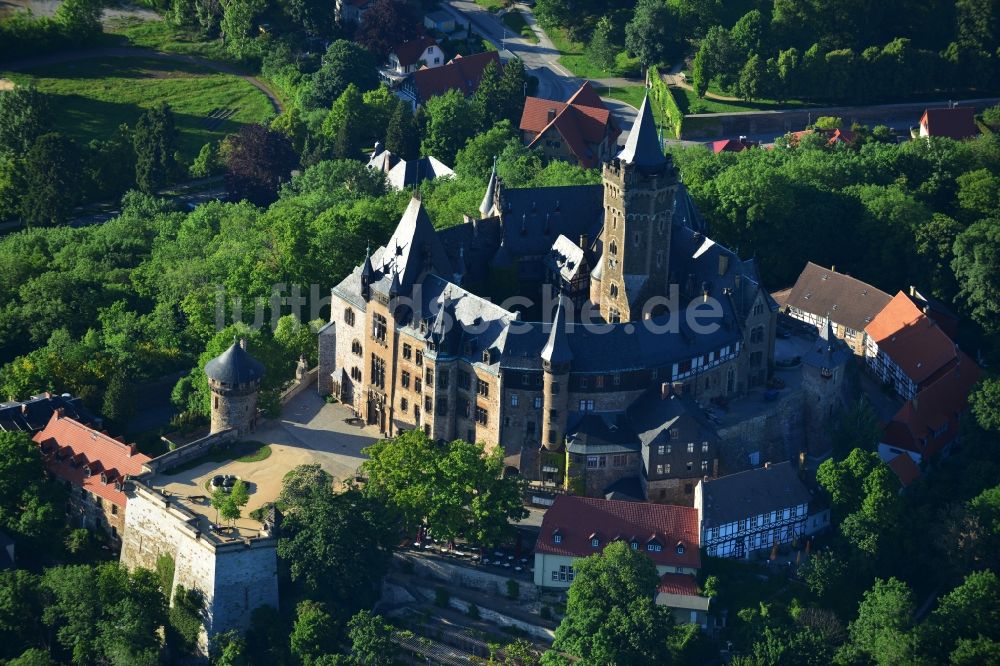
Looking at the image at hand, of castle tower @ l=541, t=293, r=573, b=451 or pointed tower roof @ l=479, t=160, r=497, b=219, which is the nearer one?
castle tower @ l=541, t=293, r=573, b=451

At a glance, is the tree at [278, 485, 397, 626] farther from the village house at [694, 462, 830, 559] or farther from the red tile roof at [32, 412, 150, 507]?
the village house at [694, 462, 830, 559]

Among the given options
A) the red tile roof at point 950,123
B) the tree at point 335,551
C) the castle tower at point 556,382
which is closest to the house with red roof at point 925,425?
the castle tower at point 556,382

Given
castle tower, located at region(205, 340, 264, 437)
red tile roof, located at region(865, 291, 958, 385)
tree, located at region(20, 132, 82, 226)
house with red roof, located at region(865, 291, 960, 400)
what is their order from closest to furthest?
castle tower, located at region(205, 340, 264, 437) < house with red roof, located at region(865, 291, 960, 400) < red tile roof, located at region(865, 291, 958, 385) < tree, located at region(20, 132, 82, 226)

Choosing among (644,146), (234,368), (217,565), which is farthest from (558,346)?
(217,565)

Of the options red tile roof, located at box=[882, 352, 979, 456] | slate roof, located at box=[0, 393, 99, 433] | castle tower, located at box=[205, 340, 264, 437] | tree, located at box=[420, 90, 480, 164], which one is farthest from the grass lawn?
tree, located at box=[420, 90, 480, 164]

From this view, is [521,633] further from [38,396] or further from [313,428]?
[38,396]

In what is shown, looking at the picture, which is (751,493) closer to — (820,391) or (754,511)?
(754,511)

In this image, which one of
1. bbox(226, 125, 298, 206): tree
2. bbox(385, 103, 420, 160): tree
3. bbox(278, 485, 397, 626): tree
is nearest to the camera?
bbox(278, 485, 397, 626): tree

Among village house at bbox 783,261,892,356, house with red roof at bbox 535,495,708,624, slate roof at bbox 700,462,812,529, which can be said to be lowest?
house with red roof at bbox 535,495,708,624
